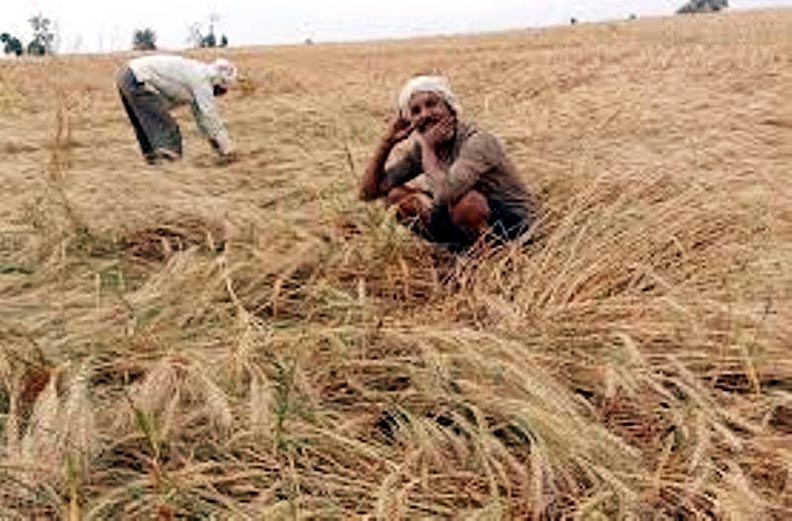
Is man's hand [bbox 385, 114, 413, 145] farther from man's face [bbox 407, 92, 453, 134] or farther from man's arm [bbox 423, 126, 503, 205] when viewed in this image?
man's arm [bbox 423, 126, 503, 205]

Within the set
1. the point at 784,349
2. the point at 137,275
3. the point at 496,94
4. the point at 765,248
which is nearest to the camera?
the point at 784,349

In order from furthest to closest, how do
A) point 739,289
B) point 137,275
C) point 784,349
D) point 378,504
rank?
point 137,275 → point 739,289 → point 784,349 → point 378,504

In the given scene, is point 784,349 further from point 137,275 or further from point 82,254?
point 82,254

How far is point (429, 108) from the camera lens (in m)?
3.60

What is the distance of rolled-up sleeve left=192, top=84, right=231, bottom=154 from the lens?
223 inches

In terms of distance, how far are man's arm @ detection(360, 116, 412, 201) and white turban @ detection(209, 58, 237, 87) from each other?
2115mm

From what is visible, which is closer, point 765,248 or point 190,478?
point 190,478

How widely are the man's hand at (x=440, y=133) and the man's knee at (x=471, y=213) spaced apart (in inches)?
9.1

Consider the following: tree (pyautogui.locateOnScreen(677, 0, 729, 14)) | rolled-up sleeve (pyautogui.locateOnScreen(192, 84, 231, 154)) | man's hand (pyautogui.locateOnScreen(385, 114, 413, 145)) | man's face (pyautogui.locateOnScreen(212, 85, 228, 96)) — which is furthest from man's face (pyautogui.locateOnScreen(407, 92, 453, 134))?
tree (pyautogui.locateOnScreen(677, 0, 729, 14))

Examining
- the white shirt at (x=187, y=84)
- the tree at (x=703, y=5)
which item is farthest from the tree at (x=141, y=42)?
the tree at (x=703, y=5)

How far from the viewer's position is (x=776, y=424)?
228 cm

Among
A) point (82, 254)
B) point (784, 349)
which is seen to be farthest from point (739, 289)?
point (82, 254)

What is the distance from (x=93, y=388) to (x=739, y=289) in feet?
5.33

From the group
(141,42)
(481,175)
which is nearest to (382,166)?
(481,175)
